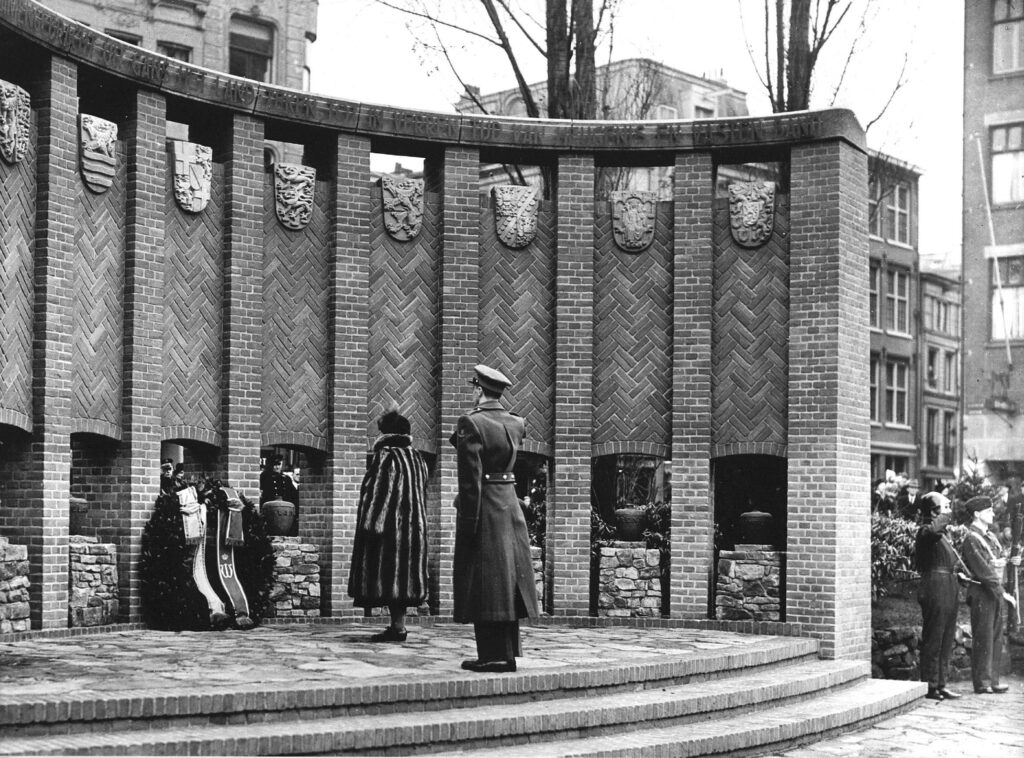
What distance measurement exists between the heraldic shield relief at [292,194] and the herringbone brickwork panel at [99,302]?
1.72m

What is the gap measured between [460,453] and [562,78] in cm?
1110

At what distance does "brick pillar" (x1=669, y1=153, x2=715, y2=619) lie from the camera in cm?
1548

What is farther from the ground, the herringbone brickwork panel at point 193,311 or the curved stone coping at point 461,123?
the curved stone coping at point 461,123

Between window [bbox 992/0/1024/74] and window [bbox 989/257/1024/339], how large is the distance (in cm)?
442

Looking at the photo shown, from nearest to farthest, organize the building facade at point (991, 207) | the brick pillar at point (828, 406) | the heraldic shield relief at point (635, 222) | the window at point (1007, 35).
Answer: the brick pillar at point (828, 406)
the heraldic shield relief at point (635, 222)
the building facade at point (991, 207)
the window at point (1007, 35)

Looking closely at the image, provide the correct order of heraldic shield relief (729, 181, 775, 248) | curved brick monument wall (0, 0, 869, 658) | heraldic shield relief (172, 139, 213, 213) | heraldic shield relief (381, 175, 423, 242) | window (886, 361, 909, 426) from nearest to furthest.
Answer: curved brick monument wall (0, 0, 869, 658), heraldic shield relief (172, 139, 213, 213), heraldic shield relief (381, 175, 423, 242), heraldic shield relief (729, 181, 775, 248), window (886, 361, 909, 426)

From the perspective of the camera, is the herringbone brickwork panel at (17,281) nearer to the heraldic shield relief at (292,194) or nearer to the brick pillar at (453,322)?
the heraldic shield relief at (292,194)

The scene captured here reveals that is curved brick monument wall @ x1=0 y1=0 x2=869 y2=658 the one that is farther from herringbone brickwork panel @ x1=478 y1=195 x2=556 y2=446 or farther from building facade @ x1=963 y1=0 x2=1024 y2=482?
building facade @ x1=963 y1=0 x2=1024 y2=482

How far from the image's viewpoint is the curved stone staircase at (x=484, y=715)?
8.16 metres

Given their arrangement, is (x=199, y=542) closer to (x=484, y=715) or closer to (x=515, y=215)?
(x=484, y=715)

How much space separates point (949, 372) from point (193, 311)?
1507 inches

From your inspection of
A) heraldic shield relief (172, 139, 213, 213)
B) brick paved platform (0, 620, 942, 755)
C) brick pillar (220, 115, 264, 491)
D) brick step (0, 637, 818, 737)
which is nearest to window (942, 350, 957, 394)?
brick paved platform (0, 620, 942, 755)

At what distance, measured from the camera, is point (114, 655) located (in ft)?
35.3

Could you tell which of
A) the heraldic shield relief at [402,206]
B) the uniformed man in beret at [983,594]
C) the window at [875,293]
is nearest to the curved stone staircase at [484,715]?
the uniformed man in beret at [983,594]
